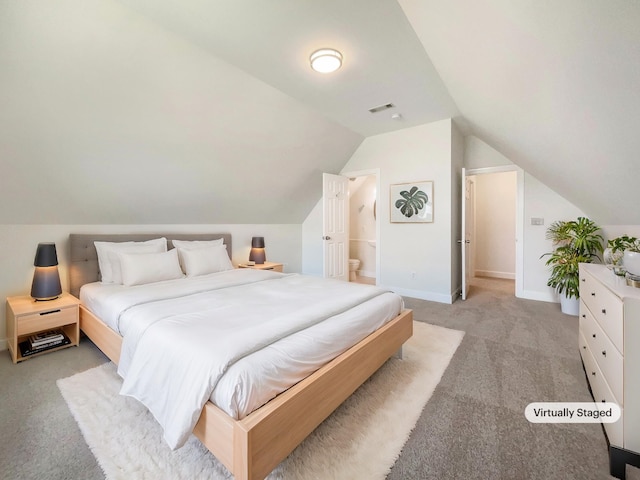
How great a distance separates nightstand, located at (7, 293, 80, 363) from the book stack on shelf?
3cm

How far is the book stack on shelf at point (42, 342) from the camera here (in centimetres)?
238

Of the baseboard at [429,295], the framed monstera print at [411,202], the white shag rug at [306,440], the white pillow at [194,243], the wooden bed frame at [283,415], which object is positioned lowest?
the white shag rug at [306,440]

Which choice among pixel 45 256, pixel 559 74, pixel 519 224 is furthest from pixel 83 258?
pixel 519 224

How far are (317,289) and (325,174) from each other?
249cm

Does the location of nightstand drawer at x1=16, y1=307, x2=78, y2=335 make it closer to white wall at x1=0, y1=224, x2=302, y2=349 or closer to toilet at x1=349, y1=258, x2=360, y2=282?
white wall at x1=0, y1=224, x2=302, y2=349

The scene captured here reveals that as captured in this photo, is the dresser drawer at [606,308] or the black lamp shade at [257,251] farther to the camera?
the black lamp shade at [257,251]

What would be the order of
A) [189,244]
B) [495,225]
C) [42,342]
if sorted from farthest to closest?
[495,225] < [189,244] < [42,342]

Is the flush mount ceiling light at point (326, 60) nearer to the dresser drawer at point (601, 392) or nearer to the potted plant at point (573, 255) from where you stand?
the dresser drawer at point (601, 392)

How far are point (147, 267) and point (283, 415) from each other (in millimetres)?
2372

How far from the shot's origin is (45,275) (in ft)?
8.23

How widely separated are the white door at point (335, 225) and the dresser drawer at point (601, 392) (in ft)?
10.4

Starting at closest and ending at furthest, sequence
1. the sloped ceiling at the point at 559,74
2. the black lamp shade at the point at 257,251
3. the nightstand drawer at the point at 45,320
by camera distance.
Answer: the sloped ceiling at the point at 559,74, the nightstand drawer at the point at 45,320, the black lamp shade at the point at 257,251

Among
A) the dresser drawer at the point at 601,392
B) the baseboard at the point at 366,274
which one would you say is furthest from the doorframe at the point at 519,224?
the baseboard at the point at 366,274

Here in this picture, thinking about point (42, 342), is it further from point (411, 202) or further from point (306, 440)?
point (411, 202)
